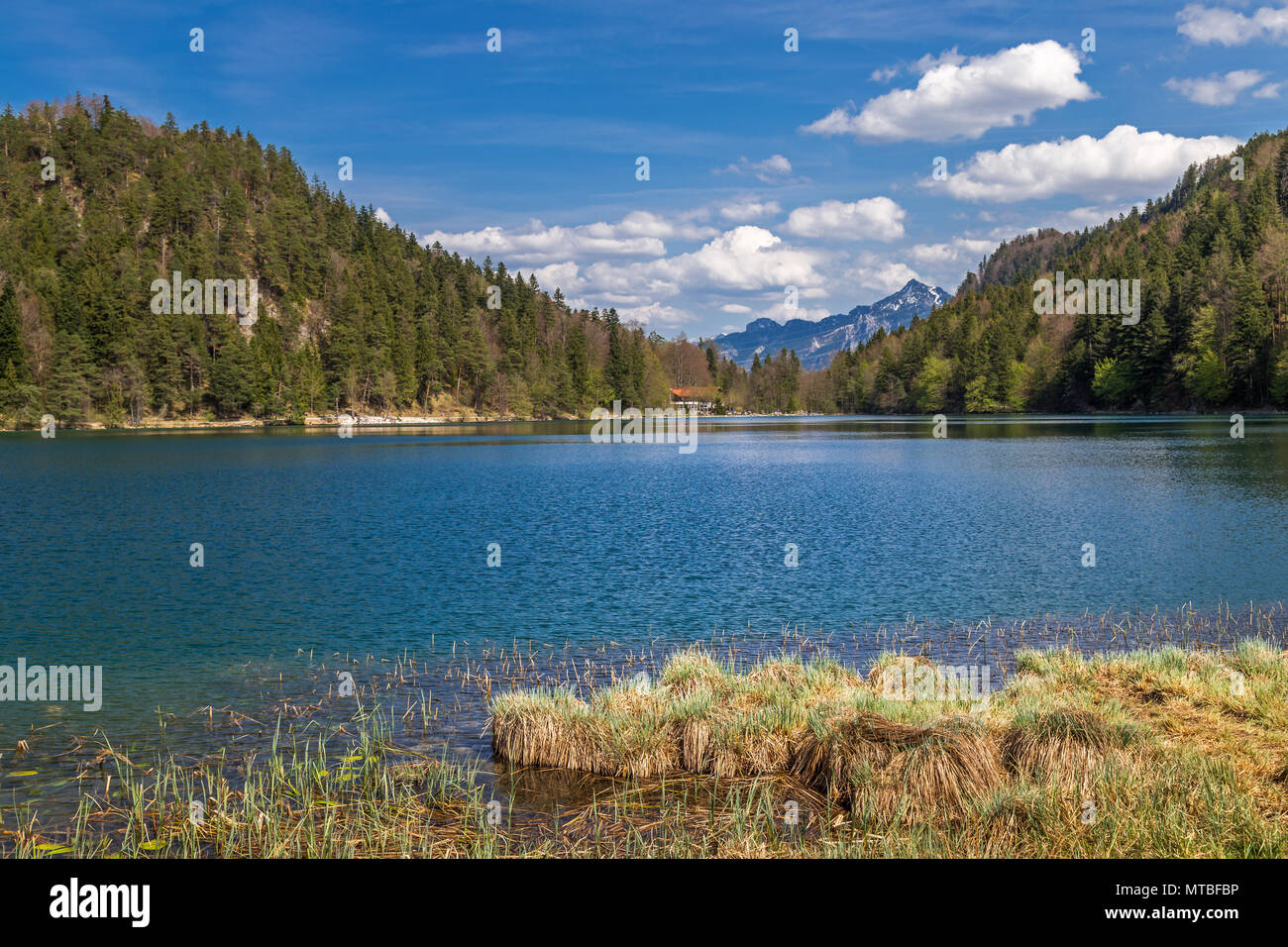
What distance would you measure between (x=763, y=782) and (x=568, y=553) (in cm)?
2137

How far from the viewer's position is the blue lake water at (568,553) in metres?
21.1

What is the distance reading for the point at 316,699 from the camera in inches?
618

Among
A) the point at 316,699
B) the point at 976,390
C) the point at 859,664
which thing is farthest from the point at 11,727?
the point at 976,390

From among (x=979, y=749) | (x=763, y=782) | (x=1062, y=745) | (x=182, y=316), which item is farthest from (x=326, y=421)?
(x=1062, y=745)

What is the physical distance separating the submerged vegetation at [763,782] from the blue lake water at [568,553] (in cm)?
559

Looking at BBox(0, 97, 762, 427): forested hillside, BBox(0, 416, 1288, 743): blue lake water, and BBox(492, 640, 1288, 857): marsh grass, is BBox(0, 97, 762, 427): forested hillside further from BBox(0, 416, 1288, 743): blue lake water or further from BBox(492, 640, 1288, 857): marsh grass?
BBox(492, 640, 1288, 857): marsh grass

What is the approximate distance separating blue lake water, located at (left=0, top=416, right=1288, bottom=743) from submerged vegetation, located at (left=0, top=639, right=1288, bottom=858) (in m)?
5.59

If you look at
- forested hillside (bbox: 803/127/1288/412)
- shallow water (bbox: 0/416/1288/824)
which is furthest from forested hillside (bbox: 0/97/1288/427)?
shallow water (bbox: 0/416/1288/824)

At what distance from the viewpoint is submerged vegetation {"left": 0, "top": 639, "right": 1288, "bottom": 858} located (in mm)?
9102

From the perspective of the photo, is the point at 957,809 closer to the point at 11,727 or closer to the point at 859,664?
the point at 859,664

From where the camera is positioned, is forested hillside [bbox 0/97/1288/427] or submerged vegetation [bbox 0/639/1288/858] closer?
submerged vegetation [bbox 0/639/1288/858]

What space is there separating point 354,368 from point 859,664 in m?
163

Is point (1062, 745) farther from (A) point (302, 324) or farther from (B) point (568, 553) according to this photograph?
(A) point (302, 324)
